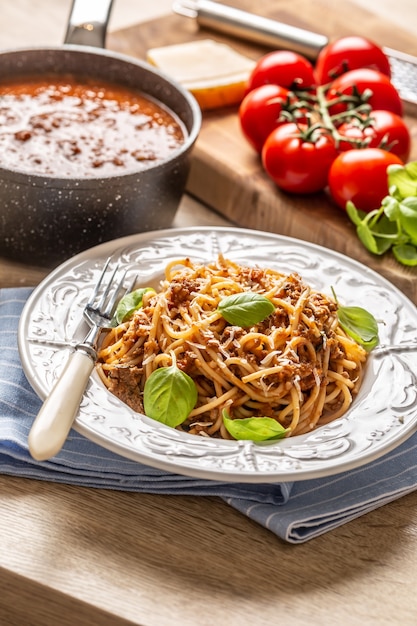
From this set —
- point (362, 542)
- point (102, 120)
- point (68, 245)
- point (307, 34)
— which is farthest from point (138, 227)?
point (307, 34)

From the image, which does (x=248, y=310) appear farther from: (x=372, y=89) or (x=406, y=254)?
(x=372, y=89)

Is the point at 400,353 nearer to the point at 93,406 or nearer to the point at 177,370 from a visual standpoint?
the point at 177,370

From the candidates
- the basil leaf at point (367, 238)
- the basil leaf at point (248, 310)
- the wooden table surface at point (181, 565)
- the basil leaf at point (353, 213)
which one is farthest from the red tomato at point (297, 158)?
the wooden table surface at point (181, 565)

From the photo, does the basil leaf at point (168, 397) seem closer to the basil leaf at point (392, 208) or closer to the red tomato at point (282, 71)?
the basil leaf at point (392, 208)

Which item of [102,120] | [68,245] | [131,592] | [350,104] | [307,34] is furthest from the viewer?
[307,34]

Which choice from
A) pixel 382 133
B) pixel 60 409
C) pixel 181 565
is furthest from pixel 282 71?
pixel 181 565

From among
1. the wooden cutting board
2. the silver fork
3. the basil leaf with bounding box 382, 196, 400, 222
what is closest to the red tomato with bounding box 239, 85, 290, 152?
the wooden cutting board

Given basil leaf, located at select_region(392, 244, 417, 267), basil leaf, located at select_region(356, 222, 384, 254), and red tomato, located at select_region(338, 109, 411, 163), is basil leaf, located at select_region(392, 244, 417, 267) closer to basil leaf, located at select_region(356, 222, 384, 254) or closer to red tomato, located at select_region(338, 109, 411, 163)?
basil leaf, located at select_region(356, 222, 384, 254)
